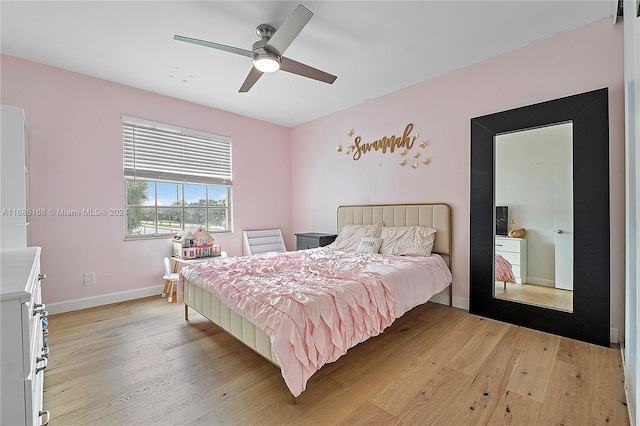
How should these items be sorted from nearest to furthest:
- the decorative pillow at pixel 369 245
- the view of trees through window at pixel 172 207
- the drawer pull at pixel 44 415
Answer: the drawer pull at pixel 44 415 → the decorative pillow at pixel 369 245 → the view of trees through window at pixel 172 207

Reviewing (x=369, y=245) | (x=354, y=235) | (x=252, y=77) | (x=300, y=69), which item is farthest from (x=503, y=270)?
(x=252, y=77)

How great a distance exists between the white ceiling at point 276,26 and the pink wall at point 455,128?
0.18 metres

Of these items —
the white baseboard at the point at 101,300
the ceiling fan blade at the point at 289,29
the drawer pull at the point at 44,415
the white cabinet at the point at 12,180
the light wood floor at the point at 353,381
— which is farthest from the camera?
the white baseboard at the point at 101,300

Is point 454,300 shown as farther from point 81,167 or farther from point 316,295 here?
point 81,167

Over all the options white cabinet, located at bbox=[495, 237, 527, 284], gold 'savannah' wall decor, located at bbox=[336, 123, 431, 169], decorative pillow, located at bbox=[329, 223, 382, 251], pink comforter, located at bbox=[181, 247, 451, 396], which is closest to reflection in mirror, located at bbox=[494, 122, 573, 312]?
white cabinet, located at bbox=[495, 237, 527, 284]

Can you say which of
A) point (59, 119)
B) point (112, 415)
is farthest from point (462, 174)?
point (59, 119)

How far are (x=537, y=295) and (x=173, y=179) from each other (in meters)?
4.59

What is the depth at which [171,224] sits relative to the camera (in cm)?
405

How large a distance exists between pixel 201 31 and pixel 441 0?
2017mm

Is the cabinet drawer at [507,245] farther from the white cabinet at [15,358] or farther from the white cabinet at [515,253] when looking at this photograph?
the white cabinet at [15,358]

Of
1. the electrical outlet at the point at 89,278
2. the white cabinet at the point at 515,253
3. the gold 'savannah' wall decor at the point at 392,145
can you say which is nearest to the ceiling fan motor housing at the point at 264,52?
the gold 'savannah' wall decor at the point at 392,145

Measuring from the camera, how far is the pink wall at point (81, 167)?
300 centimetres

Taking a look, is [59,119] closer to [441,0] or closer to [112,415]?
[112,415]

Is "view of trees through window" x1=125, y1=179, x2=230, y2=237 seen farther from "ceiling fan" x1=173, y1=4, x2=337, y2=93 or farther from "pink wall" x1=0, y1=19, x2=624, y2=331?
"ceiling fan" x1=173, y1=4, x2=337, y2=93
